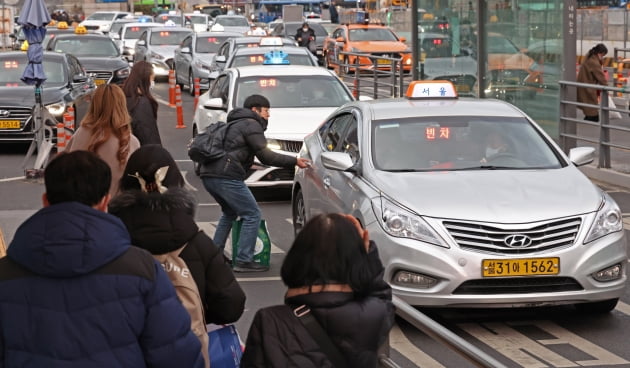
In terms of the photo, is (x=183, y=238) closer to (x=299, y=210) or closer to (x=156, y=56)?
(x=299, y=210)

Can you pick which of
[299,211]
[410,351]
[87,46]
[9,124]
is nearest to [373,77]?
[87,46]

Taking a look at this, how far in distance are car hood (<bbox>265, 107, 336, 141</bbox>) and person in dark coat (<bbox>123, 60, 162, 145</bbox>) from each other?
4462 millimetres

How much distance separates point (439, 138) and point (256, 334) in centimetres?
596

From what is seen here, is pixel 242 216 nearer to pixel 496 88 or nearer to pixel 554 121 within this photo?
pixel 554 121

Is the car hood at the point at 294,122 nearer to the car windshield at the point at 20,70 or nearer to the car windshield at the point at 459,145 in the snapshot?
the car windshield at the point at 459,145

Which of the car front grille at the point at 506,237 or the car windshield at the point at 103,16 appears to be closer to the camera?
the car front grille at the point at 506,237

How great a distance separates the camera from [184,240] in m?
4.56

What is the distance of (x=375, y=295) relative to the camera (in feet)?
13.3

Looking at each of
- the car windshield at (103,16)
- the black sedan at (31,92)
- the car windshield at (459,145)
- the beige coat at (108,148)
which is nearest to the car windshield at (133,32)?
the car windshield at (103,16)

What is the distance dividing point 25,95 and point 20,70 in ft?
6.38

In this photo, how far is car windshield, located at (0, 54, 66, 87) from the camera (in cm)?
2198

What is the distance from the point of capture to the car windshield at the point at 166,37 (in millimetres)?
40000

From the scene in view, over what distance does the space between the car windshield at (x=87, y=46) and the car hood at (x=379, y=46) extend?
12.1m

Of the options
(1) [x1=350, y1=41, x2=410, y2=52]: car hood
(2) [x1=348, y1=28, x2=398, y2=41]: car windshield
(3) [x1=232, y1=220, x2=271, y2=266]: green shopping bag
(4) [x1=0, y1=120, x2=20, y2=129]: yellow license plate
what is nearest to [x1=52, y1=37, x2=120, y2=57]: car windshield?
(1) [x1=350, y1=41, x2=410, y2=52]: car hood
